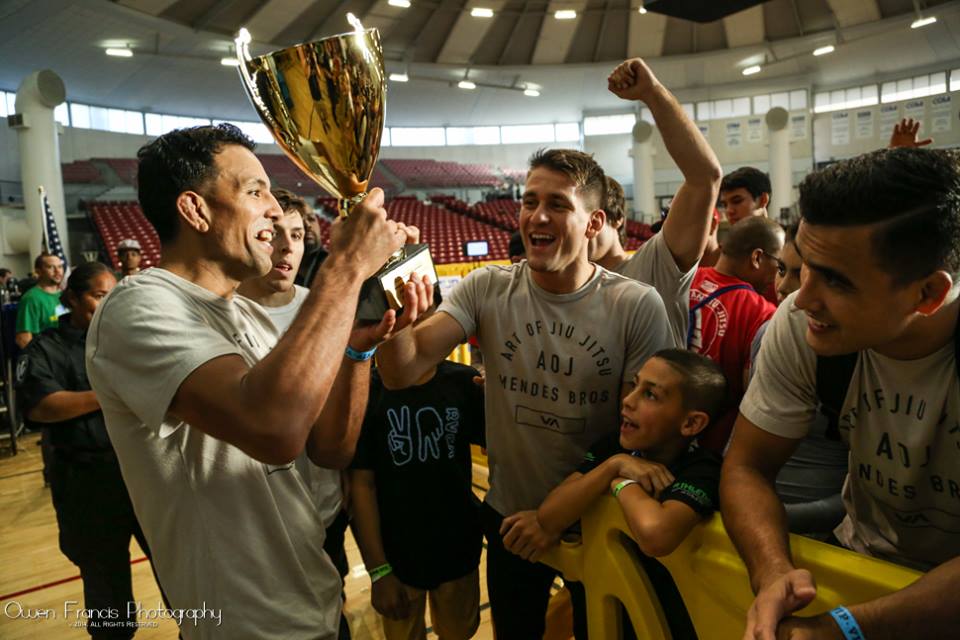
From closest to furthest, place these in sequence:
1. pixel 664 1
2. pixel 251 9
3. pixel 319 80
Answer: pixel 319 80
pixel 664 1
pixel 251 9

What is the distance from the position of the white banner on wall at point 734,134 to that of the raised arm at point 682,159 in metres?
21.3

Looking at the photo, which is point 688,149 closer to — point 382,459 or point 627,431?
point 627,431

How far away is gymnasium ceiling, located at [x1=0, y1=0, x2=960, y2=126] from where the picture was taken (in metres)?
13.5

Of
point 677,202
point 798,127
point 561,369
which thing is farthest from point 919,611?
point 798,127

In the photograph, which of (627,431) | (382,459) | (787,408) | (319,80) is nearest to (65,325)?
(382,459)

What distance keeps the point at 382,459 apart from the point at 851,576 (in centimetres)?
147

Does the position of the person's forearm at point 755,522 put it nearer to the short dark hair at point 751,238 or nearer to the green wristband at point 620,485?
the green wristband at point 620,485

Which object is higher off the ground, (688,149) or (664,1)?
(664,1)

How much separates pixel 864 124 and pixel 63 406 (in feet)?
73.9

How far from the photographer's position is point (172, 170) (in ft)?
4.28

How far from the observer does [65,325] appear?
293cm

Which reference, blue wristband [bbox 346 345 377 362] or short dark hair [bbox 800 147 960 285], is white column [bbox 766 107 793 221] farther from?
blue wristband [bbox 346 345 377 362]

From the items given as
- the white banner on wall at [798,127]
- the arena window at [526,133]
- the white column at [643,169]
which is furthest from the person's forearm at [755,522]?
the arena window at [526,133]

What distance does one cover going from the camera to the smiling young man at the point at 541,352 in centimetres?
179
